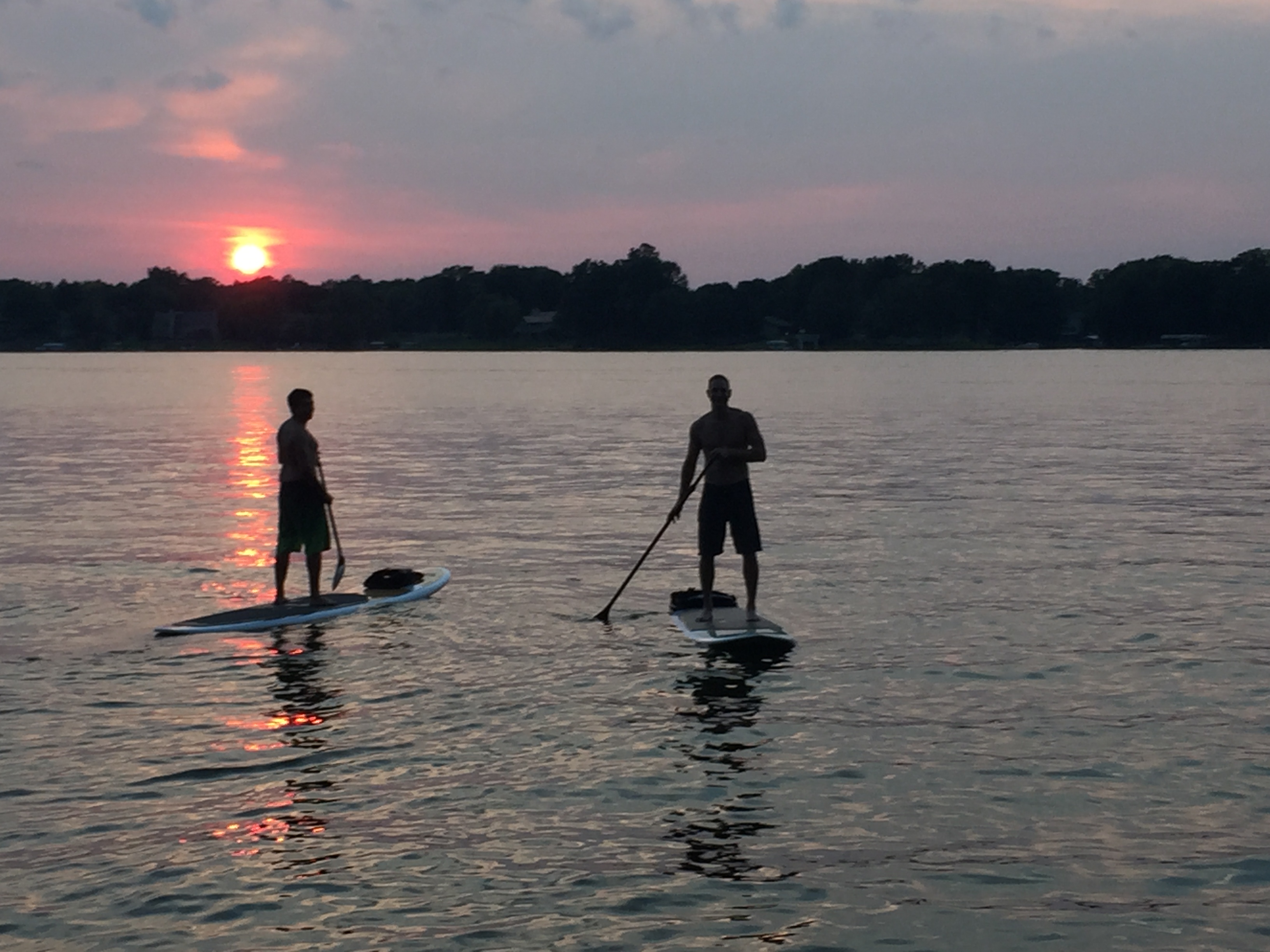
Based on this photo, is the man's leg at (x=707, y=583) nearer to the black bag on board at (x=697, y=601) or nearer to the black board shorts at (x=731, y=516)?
the black board shorts at (x=731, y=516)

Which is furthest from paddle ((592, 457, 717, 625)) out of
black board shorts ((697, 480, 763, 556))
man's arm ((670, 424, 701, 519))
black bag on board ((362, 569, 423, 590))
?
black bag on board ((362, 569, 423, 590))

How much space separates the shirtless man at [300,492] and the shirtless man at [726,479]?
3770 millimetres

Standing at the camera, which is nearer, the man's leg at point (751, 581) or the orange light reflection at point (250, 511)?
the man's leg at point (751, 581)

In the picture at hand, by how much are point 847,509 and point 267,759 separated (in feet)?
56.9

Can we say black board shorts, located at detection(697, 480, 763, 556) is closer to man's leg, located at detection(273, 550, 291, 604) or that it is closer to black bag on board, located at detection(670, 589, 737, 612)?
black bag on board, located at detection(670, 589, 737, 612)

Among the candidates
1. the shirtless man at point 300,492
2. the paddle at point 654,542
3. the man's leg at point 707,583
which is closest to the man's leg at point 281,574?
the shirtless man at point 300,492

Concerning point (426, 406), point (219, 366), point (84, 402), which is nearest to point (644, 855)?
point (426, 406)

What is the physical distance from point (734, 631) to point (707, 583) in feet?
2.15

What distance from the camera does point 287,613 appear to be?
1548 centimetres

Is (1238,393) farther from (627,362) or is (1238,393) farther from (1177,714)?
(627,362)

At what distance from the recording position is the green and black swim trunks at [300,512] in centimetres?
1532

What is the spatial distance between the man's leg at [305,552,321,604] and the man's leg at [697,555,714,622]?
13.3 ft

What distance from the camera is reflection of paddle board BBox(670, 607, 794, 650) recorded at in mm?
14023

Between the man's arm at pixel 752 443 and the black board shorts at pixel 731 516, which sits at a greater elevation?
the man's arm at pixel 752 443
